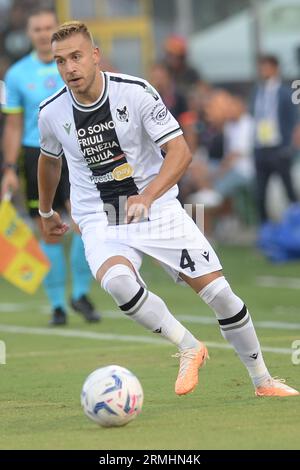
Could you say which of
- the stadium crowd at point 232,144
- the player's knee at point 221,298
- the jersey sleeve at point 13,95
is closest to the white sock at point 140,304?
the player's knee at point 221,298

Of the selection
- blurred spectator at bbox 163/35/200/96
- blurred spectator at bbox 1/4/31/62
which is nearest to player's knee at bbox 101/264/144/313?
blurred spectator at bbox 163/35/200/96

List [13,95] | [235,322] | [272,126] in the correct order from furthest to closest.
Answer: [272,126] < [13,95] < [235,322]

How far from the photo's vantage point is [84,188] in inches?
319

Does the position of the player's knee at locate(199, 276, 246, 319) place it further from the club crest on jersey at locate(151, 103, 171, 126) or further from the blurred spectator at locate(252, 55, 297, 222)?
the blurred spectator at locate(252, 55, 297, 222)

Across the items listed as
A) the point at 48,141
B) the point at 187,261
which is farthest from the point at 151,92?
the point at 187,261

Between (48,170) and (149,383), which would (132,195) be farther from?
(149,383)

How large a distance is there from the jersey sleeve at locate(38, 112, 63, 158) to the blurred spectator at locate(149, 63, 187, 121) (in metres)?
8.16

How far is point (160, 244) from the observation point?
25.8 ft

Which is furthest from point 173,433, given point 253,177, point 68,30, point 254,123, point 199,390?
point 253,177

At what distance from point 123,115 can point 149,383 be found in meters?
1.90

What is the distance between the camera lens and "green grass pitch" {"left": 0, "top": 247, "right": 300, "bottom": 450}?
661 centimetres

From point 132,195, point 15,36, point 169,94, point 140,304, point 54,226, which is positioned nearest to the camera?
point 140,304

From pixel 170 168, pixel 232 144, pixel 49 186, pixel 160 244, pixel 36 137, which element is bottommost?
pixel 232 144
